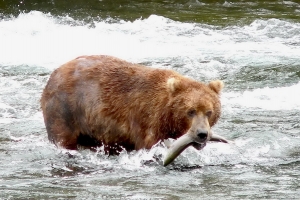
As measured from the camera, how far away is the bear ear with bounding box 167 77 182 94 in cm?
779

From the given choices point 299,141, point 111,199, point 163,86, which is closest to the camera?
point 111,199

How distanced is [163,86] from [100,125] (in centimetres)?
93

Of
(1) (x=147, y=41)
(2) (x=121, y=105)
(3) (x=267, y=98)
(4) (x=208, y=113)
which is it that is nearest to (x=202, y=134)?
(4) (x=208, y=113)

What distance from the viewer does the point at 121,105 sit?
8297mm

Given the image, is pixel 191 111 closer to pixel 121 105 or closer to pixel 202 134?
pixel 202 134

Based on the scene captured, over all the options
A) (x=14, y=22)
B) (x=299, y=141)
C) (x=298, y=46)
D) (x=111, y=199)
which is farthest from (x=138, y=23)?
(x=111, y=199)

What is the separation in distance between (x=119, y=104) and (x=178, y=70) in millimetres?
6092

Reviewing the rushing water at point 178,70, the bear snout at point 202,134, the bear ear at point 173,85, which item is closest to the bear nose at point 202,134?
the bear snout at point 202,134

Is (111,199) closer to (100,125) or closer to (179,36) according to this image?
(100,125)

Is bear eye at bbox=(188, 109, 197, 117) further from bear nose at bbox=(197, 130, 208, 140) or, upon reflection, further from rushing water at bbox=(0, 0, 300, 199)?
rushing water at bbox=(0, 0, 300, 199)

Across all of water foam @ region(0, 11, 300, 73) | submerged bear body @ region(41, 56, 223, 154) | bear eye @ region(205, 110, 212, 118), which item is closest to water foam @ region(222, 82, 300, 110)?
water foam @ region(0, 11, 300, 73)

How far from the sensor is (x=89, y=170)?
8.23 meters

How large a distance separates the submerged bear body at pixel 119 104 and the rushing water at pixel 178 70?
22cm

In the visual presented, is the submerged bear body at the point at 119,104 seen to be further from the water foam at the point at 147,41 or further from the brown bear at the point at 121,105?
the water foam at the point at 147,41
